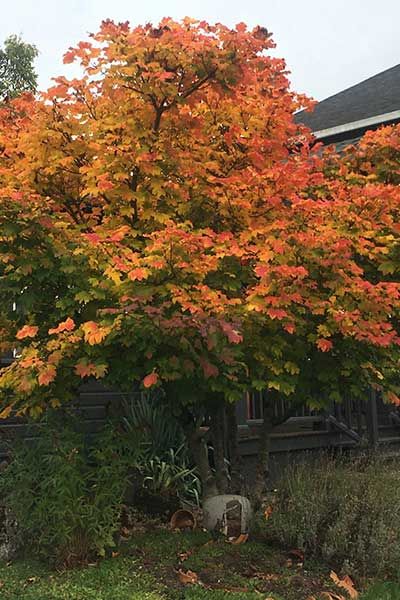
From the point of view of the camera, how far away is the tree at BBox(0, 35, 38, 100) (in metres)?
22.4

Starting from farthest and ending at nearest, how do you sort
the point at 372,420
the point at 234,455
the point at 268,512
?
the point at 372,420, the point at 234,455, the point at 268,512

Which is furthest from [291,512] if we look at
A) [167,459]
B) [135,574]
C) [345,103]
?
[345,103]

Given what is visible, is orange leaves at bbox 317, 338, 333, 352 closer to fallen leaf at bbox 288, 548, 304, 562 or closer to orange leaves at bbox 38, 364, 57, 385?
fallen leaf at bbox 288, 548, 304, 562

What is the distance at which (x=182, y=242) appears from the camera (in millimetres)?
4754

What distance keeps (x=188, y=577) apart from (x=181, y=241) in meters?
2.37

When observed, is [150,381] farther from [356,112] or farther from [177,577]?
[356,112]

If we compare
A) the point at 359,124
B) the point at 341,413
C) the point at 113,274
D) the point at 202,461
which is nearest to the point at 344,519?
the point at 202,461

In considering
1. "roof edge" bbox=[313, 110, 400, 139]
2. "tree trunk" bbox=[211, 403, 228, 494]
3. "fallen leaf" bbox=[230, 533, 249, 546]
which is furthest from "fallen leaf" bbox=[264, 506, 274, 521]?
"roof edge" bbox=[313, 110, 400, 139]

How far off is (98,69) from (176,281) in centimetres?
186

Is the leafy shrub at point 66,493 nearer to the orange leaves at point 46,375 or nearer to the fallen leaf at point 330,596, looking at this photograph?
the orange leaves at point 46,375

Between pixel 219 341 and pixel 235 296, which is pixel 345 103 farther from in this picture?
pixel 219 341

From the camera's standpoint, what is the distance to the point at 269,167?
5781 millimetres

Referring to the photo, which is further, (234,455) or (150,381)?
(234,455)

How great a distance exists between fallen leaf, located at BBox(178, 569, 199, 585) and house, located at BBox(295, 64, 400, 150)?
7208 mm
